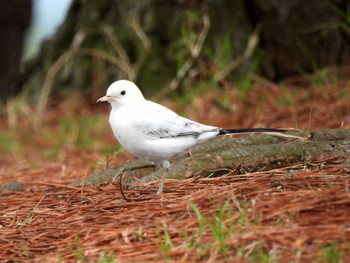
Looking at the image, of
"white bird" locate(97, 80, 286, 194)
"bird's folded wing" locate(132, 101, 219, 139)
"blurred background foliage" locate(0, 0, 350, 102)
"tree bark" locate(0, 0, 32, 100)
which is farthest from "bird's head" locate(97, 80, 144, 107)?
"tree bark" locate(0, 0, 32, 100)

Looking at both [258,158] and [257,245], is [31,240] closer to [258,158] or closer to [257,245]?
[257,245]

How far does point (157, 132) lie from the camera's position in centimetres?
420

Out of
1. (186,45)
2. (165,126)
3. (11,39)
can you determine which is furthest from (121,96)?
(11,39)

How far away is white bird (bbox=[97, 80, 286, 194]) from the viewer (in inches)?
164

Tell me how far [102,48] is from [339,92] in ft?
9.89

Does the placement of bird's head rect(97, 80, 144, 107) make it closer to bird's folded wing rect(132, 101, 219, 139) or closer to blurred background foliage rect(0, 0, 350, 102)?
bird's folded wing rect(132, 101, 219, 139)

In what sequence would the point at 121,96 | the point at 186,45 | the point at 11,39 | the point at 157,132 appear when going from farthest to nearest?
the point at 11,39 < the point at 186,45 < the point at 121,96 < the point at 157,132

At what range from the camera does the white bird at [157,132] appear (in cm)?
416

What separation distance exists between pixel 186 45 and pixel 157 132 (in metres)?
3.37

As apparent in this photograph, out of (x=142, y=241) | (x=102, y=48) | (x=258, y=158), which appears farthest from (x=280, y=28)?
(x=142, y=241)

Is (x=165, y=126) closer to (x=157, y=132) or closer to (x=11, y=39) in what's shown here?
(x=157, y=132)

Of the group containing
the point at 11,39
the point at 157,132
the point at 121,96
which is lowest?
the point at 157,132

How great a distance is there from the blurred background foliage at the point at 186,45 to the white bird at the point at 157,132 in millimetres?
2686

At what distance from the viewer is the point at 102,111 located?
27.4 feet
